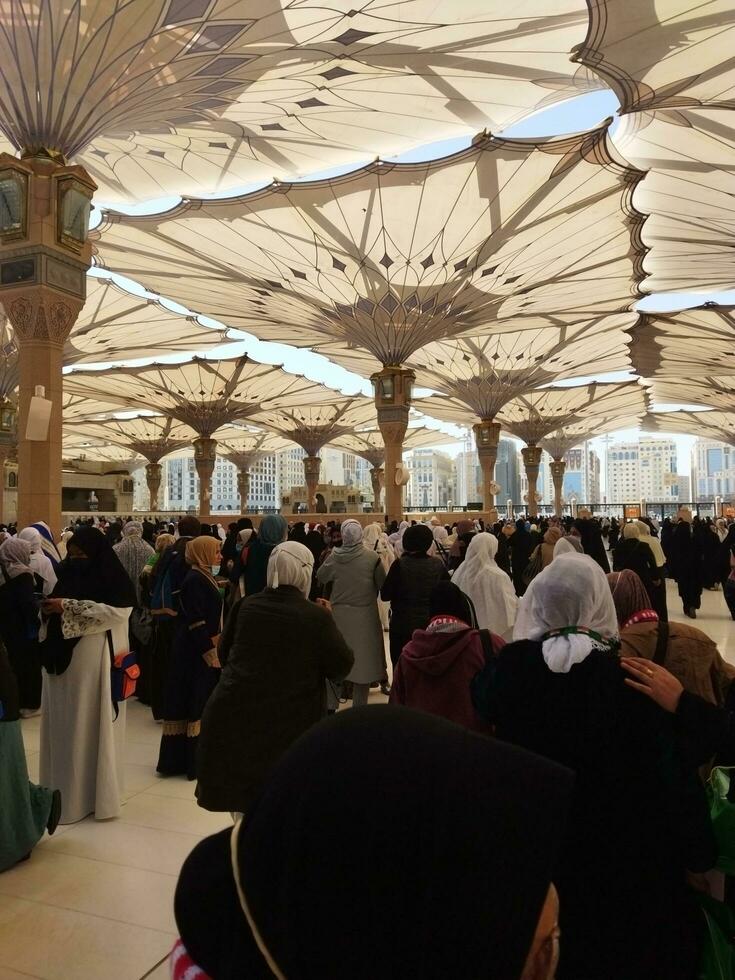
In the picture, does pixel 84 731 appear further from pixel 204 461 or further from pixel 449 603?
pixel 204 461

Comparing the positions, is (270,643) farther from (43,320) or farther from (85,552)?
(43,320)

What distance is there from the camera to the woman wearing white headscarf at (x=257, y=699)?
2717mm

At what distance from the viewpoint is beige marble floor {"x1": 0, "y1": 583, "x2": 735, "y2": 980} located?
2.51m

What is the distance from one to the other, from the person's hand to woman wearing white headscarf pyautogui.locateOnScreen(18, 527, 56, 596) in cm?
503

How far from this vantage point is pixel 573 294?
736 inches

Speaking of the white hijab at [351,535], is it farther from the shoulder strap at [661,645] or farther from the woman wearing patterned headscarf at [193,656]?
the shoulder strap at [661,645]

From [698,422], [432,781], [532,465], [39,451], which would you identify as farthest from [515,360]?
[432,781]

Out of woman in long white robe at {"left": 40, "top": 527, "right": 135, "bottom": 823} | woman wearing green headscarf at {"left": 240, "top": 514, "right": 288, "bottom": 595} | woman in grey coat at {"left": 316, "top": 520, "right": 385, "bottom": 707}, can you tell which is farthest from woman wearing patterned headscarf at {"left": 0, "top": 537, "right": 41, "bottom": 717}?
woman in grey coat at {"left": 316, "top": 520, "right": 385, "bottom": 707}

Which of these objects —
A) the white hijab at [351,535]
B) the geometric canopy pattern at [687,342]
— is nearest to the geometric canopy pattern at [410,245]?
the geometric canopy pattern at [687,342]

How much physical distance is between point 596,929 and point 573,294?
19.0 meters

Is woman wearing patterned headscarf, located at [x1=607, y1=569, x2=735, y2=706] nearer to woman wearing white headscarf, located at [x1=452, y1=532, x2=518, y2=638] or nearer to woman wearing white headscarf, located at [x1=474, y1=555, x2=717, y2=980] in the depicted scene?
woman wearing white headscarf, located at [x1=474, y1=555, x2=717, y2=980]

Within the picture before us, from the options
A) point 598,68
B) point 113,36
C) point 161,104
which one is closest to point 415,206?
point 598,68

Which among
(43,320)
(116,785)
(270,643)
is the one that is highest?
(43,320)

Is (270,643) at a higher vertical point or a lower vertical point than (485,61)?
lower
